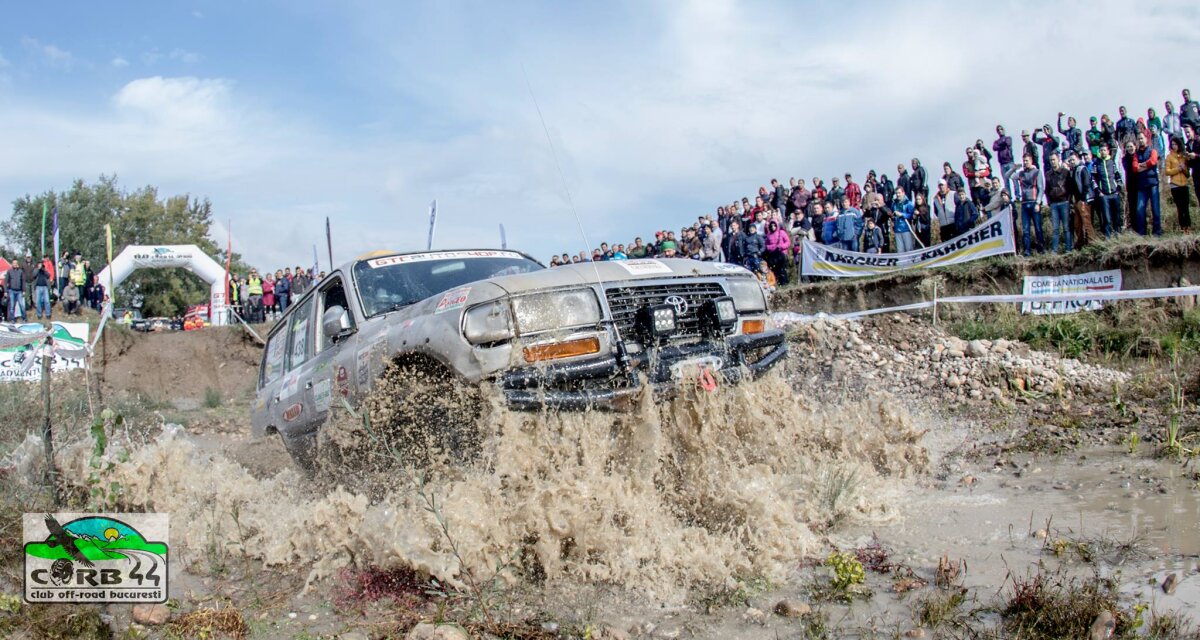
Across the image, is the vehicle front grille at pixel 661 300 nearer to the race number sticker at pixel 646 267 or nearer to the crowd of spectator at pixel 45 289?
the race number sticker at pixel 646 267

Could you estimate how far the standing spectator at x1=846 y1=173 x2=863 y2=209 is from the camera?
15164mm

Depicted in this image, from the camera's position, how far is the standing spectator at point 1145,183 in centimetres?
1142

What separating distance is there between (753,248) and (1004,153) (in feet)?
14.8

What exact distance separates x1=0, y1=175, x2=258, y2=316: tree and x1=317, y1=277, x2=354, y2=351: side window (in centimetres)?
4636

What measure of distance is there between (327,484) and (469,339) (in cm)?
209

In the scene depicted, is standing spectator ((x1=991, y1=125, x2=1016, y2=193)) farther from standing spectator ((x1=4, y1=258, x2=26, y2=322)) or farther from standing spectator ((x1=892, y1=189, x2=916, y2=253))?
standing spectator ((x1=4, y1=258, x2=26, y2=322))

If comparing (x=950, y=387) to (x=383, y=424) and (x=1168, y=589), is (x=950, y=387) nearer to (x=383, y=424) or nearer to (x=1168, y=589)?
(x=1168, y=589)

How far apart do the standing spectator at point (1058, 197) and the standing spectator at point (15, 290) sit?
2275 centimetres

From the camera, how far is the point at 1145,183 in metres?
11.7

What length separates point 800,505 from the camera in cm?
462

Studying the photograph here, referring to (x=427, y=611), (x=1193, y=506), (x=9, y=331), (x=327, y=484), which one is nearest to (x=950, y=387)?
(x=1193, y=506)

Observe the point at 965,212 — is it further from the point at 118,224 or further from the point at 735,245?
the point at 118,224

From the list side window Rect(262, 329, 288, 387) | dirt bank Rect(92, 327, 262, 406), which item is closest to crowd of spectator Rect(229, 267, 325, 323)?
dirt bank Rect(92, 327, 262, 406)

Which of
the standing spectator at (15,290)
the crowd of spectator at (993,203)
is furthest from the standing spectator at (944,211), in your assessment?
the standing spectator at (15,290)
